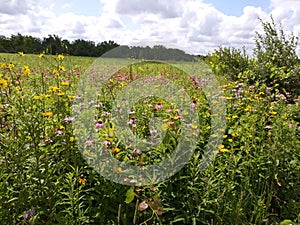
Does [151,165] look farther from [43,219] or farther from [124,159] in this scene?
[43,219]

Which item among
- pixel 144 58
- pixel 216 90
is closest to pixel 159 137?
pixel 216 90

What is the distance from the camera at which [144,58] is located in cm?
530

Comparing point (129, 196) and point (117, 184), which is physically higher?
point (129, 196)

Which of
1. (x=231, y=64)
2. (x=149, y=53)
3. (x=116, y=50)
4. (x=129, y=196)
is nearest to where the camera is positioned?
(x=129, y=196)

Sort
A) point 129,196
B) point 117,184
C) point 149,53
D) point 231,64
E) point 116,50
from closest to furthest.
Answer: point 129,196 → point 117,184 → point 116,50 → point 149,53 → point 231,64

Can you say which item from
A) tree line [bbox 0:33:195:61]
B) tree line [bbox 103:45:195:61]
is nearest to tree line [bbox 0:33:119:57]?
tree line [bbox 0:33:195:61]

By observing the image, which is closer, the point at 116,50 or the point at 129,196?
the point at 129,196

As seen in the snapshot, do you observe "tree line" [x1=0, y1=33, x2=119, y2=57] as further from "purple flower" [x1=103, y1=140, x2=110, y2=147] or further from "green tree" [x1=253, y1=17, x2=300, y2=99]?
"green tree" [x1=253, y1=17, x2=300, y2=99]

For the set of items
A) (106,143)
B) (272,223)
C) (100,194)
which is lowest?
(272,223)

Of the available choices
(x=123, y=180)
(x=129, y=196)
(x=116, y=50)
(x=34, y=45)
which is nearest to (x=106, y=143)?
(x=123, y=180)

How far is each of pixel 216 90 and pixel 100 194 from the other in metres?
2.81

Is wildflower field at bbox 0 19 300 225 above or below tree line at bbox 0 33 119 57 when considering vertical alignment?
below

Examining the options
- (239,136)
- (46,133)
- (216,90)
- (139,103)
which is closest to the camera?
(46,133)

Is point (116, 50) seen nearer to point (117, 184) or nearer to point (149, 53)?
point (149, 53)
